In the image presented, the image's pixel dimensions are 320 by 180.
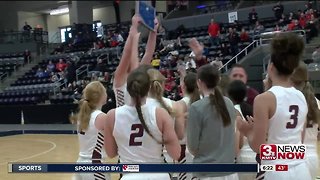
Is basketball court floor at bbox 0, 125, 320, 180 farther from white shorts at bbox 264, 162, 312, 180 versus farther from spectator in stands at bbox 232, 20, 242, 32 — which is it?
spectator in stands at bbox 232, 20, 242, 32

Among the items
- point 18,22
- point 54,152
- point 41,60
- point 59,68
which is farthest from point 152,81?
point 18,22

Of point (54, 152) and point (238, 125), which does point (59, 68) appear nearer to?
point (54, 152)

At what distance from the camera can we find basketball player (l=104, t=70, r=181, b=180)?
3061 mm

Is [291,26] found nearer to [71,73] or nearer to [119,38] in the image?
[119,38]

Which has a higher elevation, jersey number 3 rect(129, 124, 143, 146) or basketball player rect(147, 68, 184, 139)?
basketball player rect(147, 68, 184, 139)

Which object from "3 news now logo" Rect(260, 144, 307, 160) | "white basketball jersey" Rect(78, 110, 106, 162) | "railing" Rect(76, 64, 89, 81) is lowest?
"railing" Rect(76, 64, 89, 81)

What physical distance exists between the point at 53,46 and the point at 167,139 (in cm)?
2642

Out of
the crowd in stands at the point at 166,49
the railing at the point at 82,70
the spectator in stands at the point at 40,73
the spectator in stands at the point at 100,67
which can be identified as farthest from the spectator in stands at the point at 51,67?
the spectator in stands at the point at 100,67

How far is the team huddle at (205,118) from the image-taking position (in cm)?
280

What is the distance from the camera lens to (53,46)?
93.7ft

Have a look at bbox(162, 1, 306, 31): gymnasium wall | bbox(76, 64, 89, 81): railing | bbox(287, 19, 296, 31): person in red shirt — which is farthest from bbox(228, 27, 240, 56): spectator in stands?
bbox(76, 64, 89, 81): railing

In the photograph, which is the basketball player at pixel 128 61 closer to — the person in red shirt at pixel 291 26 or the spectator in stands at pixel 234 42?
the person in red shirt at pixel 291 26

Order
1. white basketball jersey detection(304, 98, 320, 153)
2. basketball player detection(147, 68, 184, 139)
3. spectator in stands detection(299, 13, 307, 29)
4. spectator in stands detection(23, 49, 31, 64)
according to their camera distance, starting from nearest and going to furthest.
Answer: basketball player detection(147, 68, 184, 139) → white basketball jersey detection(304, 98, 320, 153) → spectator in stands detection(299, 13, 307, 29) → spectator in stands detection(23, 49, 31, 64)

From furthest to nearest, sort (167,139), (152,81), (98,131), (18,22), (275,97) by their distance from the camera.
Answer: (18,22) < (98,131) < (152,81) < (167,139) < (275,97)
